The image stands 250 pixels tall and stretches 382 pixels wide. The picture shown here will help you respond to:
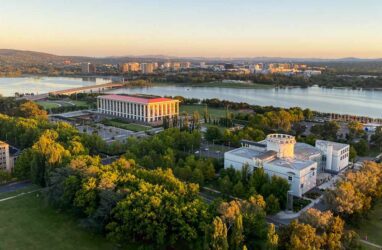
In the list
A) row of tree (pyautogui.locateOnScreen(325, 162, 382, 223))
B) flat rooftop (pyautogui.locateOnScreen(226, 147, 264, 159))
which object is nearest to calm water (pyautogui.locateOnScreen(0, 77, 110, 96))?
flat rooftop (pyautogui.locateOnScreen(226, 147, 264, 159))

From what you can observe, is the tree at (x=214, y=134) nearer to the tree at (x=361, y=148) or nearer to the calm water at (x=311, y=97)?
the tree at (x=361, y=148)

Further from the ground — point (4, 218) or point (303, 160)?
point (303, 160)

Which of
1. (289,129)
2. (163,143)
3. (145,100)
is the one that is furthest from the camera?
(145,100)

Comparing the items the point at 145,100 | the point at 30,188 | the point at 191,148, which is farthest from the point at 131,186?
the point at 145,100

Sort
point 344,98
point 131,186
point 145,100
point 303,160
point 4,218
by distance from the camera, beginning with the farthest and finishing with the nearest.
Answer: point 344,98
point 145,100
point 303,160
point 4,218
point 131,186

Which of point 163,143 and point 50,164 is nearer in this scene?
point 50,164

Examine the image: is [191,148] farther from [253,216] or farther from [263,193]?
[253,216]

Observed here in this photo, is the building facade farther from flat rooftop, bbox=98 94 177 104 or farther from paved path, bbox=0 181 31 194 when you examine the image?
flat rooftop, bbox=98 94 177 104
